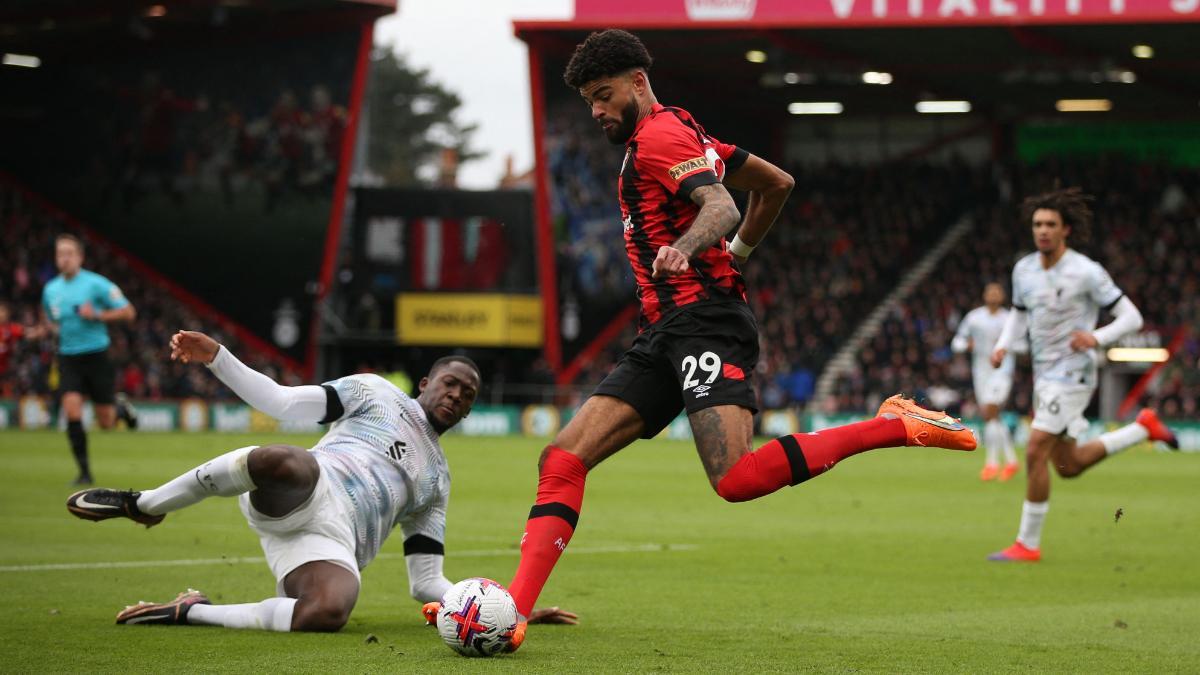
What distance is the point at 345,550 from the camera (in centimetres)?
671

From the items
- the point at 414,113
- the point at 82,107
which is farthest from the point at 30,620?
the point at 414,113

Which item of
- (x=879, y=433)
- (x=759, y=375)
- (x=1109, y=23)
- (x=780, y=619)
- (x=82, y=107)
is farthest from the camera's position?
(x=82, y=107)

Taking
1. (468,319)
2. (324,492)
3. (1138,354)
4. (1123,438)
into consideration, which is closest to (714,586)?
(324,492)

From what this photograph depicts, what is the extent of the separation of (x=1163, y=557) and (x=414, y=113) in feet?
286

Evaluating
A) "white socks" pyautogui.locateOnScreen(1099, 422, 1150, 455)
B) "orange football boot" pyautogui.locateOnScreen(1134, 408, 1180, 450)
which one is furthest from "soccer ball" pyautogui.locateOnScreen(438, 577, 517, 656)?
"orange football boot" pyautogui.locateOnScreen(1134, 408, 1180, 450)

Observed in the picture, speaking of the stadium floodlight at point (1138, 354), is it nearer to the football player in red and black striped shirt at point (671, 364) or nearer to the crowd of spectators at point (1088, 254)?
the crowd of spectators at point (1088, 254)

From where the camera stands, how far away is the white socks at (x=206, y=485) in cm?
631

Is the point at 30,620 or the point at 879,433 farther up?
the point at 879,433

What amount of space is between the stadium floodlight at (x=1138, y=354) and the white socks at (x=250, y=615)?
102ft

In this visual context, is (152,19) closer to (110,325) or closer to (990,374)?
(110,325)

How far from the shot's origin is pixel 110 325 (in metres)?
39.5

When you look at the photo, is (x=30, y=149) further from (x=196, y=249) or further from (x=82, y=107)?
(x=196, y=249)

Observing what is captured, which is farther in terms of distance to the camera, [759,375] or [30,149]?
[30,149]

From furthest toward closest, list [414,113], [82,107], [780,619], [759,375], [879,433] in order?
[414,113]
[82,107]
[759,375]
[780,619]
[879,433]
